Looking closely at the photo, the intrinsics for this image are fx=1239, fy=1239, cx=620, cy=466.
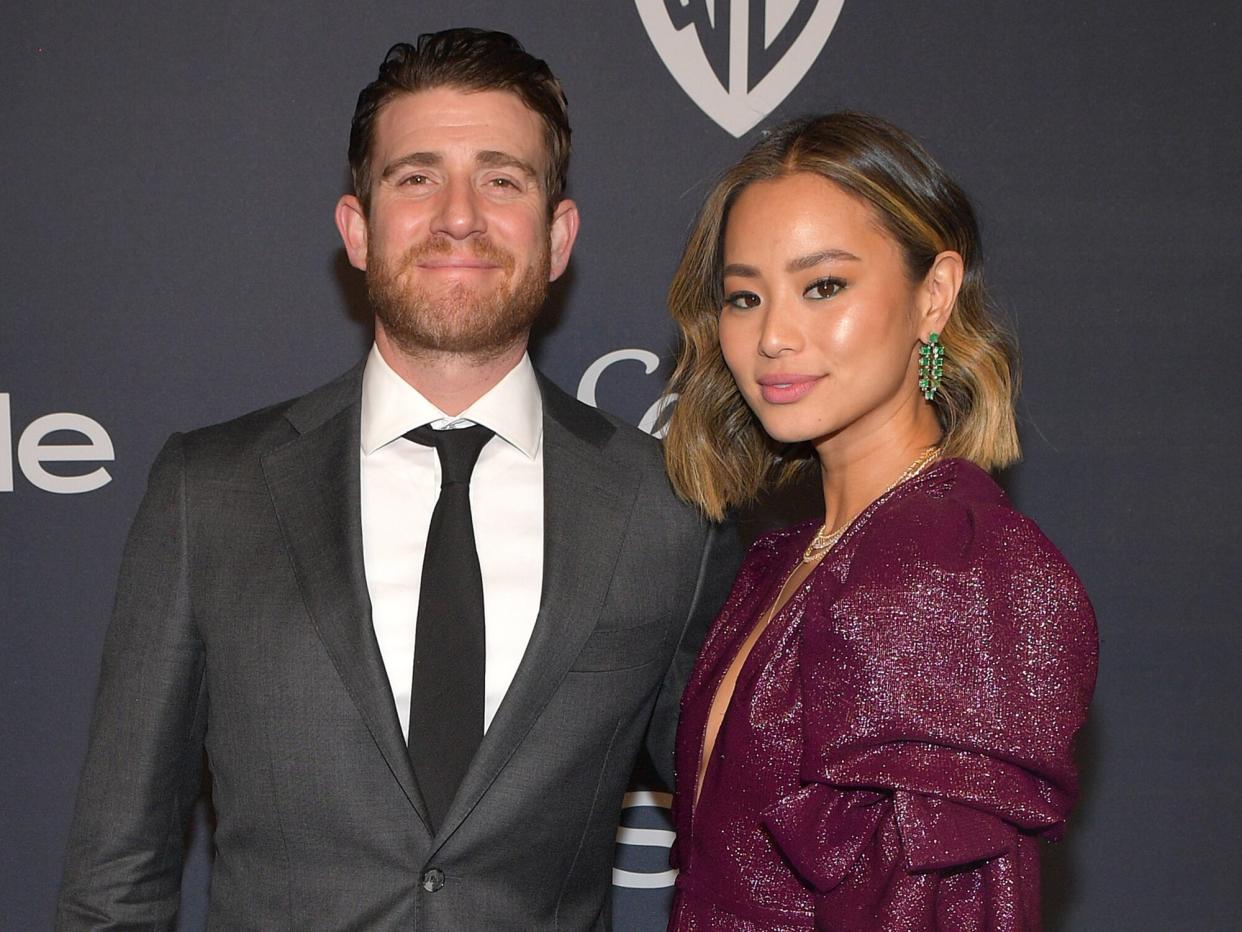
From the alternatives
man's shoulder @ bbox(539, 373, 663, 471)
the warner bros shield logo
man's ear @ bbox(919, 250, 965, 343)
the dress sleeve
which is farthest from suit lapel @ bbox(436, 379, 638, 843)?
the warner bros shield logo

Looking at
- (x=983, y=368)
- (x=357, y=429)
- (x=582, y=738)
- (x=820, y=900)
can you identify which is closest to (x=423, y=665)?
(x=582, y=738)

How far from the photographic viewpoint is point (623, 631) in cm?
159

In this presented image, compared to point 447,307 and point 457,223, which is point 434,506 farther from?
point 457,223

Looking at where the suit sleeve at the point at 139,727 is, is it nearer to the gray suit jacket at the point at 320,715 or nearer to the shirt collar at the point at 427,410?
the gray suit jacket at the point at 320,715

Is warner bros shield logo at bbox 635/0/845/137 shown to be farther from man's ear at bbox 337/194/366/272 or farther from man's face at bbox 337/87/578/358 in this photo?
man's ear at bbox 337/194/366/272

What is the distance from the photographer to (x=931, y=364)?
1.53 meters

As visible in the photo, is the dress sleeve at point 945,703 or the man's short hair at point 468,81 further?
the man's short hair at point 468,81

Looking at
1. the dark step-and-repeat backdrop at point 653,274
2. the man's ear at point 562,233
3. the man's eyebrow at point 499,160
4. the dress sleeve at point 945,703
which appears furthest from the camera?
the dark step-and-repeat backdrop at point 653,274

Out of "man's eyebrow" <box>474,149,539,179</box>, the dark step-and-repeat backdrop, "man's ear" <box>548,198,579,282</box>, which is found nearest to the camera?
"man's eyebrow" <box>474,149,539,179</box>

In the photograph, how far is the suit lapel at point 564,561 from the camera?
4.79 ft

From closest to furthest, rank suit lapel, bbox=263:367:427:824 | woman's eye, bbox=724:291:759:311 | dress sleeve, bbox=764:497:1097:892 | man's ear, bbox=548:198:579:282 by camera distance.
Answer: dress sleeve, bbox=764:497:1097:892
suit lapel, bbox=263:367:427:824
woman's eye, bbox=724:291:759:311
man's ear, bbox=548:198:579:282

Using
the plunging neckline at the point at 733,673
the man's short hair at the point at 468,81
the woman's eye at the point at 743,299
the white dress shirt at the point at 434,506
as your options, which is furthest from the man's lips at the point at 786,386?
the man's short hair at the point at 468,81

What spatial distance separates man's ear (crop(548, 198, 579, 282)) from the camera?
1793mm

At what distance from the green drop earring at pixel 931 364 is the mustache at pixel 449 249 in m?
0.56
